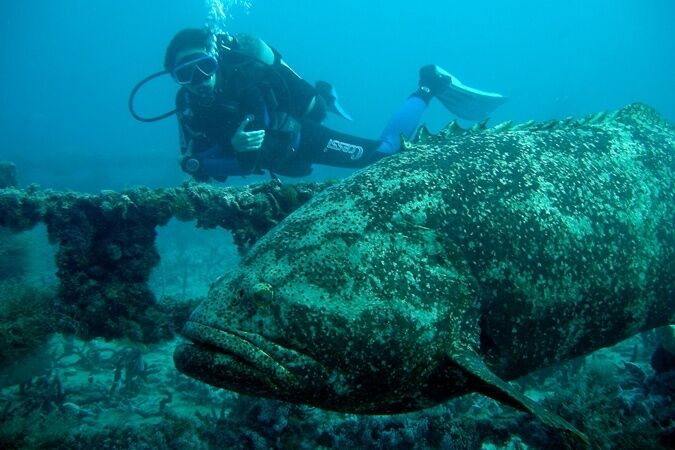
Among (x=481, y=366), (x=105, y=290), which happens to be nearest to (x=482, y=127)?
(x=481, y=366)

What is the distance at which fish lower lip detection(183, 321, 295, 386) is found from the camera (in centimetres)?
214

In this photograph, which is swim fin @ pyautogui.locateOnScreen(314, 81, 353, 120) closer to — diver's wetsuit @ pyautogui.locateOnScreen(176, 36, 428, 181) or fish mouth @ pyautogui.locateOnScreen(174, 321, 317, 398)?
diver's wetsuit @ pyautogui.locateOnScreen(176, 36, 428, 181)

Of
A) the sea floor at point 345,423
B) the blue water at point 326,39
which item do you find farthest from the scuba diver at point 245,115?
the blue water at point 326,39

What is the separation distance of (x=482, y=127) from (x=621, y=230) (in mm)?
1454

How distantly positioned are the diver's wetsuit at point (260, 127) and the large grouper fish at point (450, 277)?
14.9ft

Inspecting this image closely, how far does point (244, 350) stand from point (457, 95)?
1128cm

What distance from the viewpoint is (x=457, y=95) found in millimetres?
11719

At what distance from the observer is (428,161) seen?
3.08 metres

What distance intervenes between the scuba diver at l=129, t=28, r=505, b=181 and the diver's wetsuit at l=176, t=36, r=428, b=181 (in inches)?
0.7

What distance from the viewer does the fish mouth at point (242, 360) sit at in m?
2.15

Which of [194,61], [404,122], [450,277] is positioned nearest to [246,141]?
[194,61]

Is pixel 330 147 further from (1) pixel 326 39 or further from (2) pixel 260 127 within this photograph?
(1) pixel 326 39

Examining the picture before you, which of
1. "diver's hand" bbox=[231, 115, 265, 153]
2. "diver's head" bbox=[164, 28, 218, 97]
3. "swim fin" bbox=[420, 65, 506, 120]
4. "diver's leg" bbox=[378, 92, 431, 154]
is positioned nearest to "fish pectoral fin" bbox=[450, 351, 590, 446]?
"diver's hand" bbox=[231, 115, 265, 153]

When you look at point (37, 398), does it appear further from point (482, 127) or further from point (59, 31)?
point (59, 31)
